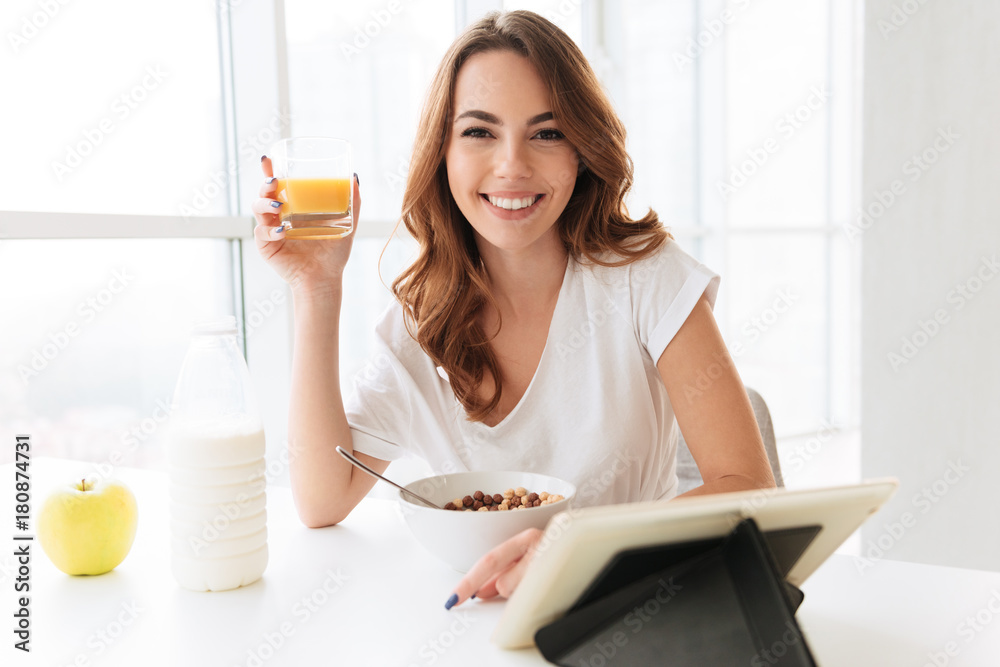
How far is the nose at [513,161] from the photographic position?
130cm

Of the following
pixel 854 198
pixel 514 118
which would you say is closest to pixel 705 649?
pixel 514 118

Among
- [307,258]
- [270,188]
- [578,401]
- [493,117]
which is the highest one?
[493,117]

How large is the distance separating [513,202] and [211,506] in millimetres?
689

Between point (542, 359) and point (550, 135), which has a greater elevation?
point (550, 135)

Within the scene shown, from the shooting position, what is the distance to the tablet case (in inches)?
25.8

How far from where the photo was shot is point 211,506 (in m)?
0.92

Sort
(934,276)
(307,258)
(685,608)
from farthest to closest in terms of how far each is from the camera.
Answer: (934,276) → (307,258) → (685,608)

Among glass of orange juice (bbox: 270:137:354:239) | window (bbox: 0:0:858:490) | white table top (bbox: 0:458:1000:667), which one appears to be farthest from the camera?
window (bbox: 0:0:858:490)

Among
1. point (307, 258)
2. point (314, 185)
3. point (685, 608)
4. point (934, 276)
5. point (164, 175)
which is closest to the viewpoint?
point (685, 608)

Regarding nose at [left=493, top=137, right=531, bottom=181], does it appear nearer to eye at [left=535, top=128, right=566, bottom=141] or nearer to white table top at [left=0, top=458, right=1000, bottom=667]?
eye at [left=535, top=128, right=566, bottom=141]

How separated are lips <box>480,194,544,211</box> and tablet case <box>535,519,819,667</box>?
0.77 m

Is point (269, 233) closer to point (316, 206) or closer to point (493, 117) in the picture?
point (316, 206)

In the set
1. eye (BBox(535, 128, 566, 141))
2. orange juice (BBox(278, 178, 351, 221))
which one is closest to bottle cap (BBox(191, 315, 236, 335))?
orange juice (BBox(278, 178, 351, 221))

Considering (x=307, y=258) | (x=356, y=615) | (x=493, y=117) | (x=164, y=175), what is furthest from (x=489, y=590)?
(x=164, y=175)
